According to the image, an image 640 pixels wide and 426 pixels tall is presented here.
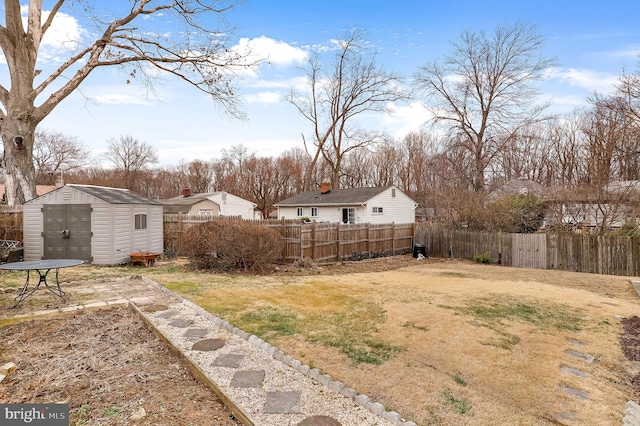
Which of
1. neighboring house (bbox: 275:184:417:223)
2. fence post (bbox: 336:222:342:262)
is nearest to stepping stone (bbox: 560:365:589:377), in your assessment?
fence post (bbox: 336:222:342:262)

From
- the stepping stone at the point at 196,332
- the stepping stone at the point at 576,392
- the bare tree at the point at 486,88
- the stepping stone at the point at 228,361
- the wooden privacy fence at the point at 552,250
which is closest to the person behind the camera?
the stepping stone at the point at 576,392

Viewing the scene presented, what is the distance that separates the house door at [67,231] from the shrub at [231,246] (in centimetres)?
324

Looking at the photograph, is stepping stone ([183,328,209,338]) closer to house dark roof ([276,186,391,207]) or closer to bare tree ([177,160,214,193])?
house dark roof ([276,186,391,207])

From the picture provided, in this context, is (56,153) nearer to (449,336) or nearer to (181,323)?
(181,323)

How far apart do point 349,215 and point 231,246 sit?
12633 mm

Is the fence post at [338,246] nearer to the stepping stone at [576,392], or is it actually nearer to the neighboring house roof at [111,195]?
the neighboring house roof at [111,195]

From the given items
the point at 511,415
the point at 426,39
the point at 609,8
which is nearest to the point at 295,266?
the point at 511,415

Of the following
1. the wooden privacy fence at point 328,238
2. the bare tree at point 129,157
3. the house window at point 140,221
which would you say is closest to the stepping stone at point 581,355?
the wooden privacy fence at point 328,238

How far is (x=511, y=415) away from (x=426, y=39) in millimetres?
15130

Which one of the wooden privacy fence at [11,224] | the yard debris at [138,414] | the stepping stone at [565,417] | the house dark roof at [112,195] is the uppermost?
the house dark roof at [112,195]

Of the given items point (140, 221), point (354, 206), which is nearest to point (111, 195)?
point (140, 221)

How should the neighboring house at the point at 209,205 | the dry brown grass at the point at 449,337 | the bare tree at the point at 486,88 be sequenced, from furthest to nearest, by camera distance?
the neighboring house at the point at 209,205, the bare tree at the point at 486,88, the dry brown grass at the point at 449,337

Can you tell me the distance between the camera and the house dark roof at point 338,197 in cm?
2156

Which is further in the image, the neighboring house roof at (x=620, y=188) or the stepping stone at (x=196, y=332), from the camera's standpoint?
the neighboring house roof at (x=620, y=188)
